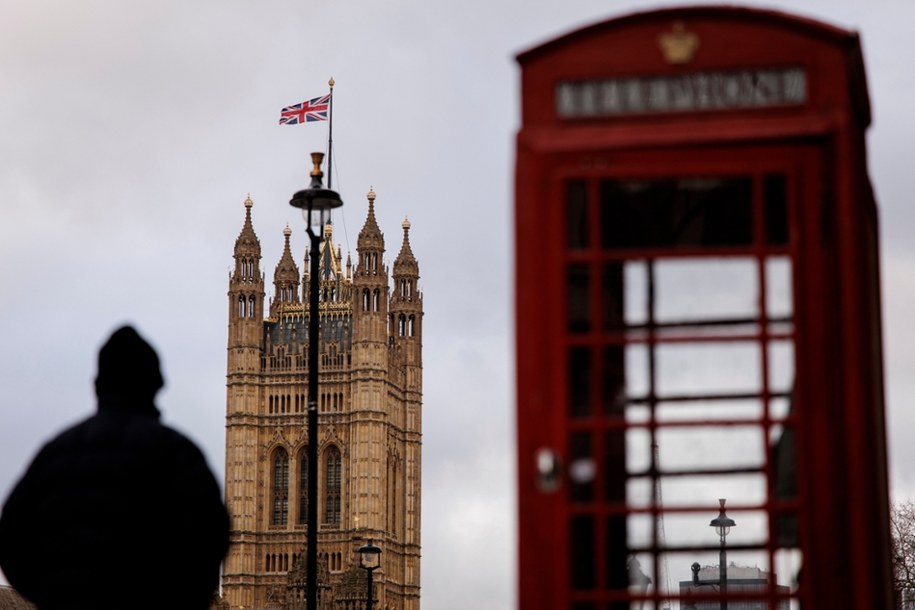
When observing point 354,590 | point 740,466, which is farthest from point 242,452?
point 740,466

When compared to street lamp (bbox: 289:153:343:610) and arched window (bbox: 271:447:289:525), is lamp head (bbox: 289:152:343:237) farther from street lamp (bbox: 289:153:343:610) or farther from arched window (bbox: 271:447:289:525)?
arched window (bbox: 271:447:289:525)

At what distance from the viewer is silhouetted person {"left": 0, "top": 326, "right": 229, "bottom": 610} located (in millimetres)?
6223

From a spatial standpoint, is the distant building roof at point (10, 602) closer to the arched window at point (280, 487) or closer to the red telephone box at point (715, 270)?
the arched window at point (280, 487)

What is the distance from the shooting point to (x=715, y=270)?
6570mm

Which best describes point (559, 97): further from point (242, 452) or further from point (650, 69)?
point (242, 452)

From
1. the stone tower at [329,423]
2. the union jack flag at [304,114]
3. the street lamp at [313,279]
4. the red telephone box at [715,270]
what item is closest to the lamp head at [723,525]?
the red telephone box at [715,270]

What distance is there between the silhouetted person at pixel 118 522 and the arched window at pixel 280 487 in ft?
332

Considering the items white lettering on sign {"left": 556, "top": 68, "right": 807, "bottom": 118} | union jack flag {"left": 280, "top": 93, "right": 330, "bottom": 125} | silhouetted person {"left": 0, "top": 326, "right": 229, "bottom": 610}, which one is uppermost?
union jack flag {"left": 280, "top": 93, "right": 330, "bottom": 125}

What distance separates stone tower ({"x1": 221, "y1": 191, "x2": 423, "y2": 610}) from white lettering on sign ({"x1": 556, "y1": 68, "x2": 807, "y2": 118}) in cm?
9795

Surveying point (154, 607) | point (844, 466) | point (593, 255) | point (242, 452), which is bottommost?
point (154, 607)

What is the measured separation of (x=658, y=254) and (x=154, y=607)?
181 centimetres

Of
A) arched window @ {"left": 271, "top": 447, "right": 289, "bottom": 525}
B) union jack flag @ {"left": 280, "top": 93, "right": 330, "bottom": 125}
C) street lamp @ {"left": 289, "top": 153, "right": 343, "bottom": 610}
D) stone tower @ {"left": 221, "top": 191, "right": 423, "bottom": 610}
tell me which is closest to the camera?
street lamp @ {"left": 289, "top": 153, "right": 343, "bottom": 610}

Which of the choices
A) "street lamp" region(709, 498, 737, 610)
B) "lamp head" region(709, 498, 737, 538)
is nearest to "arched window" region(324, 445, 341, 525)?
"street lamp" region(709, 498, 737, 610)

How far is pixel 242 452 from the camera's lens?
107 metres
